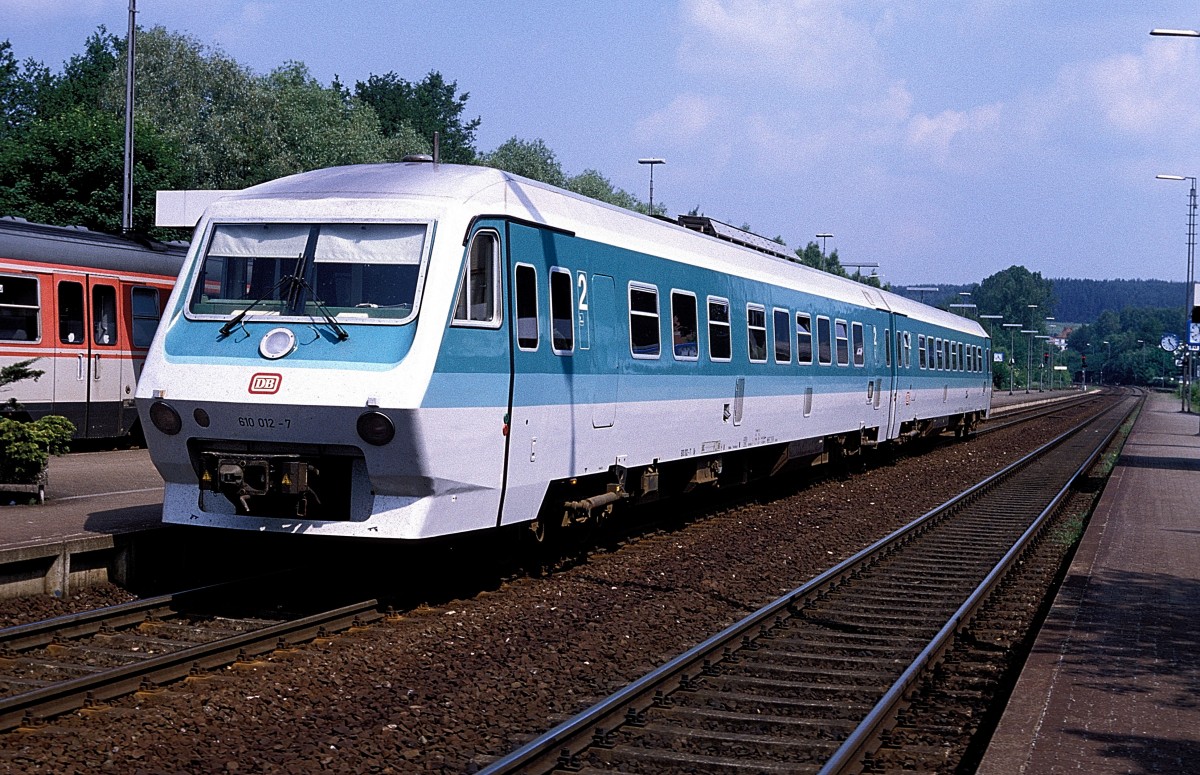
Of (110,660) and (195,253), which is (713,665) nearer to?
(110,660)

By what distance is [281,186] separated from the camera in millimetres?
10711

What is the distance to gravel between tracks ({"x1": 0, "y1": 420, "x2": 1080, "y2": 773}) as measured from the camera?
6.65 metres

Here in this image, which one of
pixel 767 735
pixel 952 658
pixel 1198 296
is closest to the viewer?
pixel 767 735

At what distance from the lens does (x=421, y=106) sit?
90.1m

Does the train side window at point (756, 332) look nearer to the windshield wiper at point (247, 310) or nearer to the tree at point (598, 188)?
the windshield wiper at point (247, 310)

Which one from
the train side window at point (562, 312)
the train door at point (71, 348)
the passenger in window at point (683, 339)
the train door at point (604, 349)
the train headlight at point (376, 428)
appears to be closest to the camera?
the train headlight at point (376, 428)

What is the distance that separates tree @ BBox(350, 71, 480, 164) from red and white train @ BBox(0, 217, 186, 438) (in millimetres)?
65219

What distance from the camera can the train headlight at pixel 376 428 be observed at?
361 inches

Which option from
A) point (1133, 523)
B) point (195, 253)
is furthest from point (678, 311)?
point (1133, 523)

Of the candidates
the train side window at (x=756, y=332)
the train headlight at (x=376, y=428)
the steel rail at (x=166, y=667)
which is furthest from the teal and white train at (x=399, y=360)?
the train side window at (x=756, y=332)

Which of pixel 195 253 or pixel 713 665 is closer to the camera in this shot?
pixel 713 665

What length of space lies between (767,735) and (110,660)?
14.0 feet

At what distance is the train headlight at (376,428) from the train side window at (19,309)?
1086cm

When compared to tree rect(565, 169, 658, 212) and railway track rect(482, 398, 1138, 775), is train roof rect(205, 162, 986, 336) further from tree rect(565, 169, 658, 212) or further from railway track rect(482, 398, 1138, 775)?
tree rect(565, 169, 658, 212)
